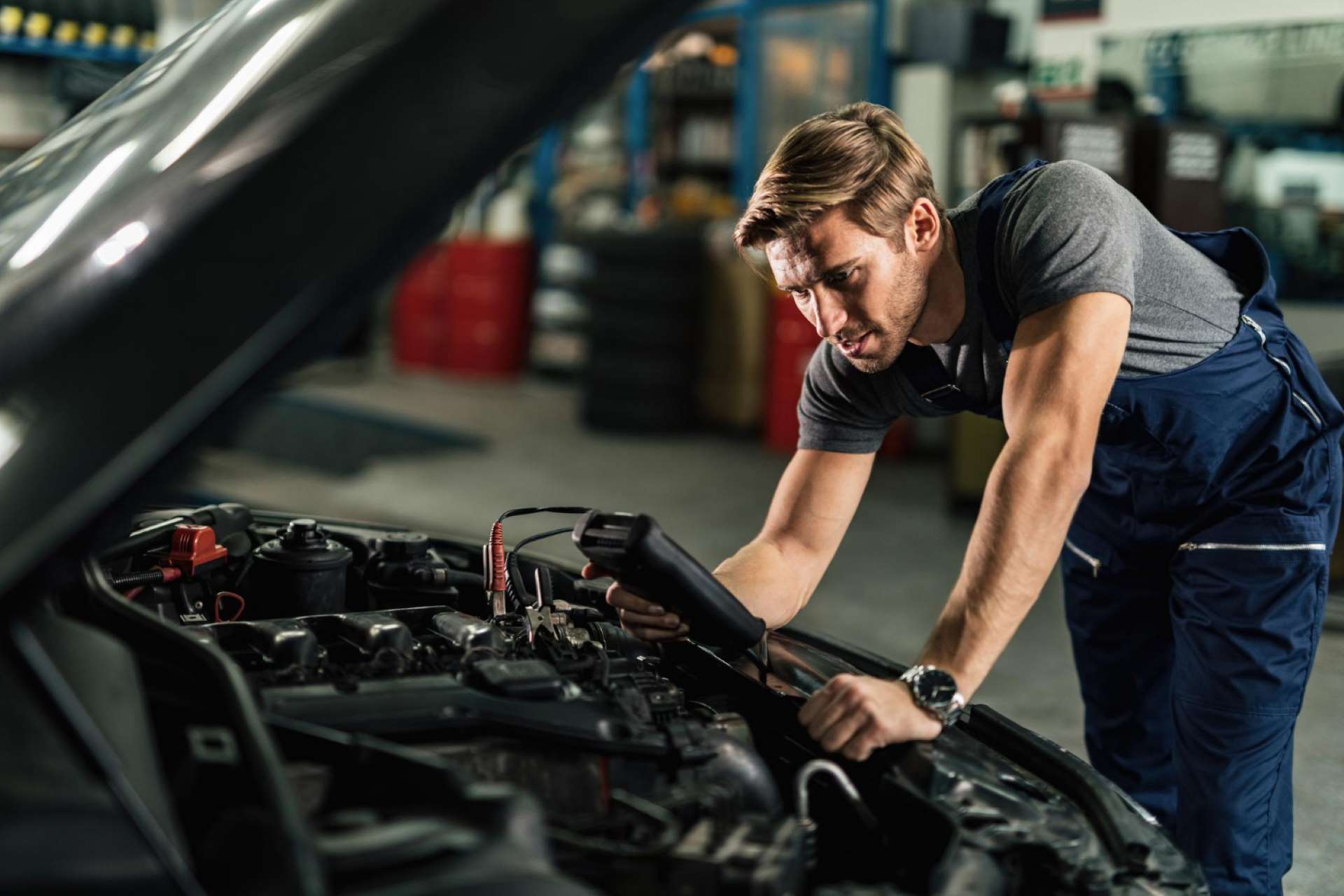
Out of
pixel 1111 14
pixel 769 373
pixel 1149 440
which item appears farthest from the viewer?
pixel 769 373

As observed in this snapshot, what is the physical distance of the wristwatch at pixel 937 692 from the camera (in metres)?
1.40

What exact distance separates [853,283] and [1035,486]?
35 centimetres

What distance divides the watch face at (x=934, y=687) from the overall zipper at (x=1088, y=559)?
2.37 ft

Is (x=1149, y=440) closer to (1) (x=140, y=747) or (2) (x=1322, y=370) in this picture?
(1) (x=140, y=747)

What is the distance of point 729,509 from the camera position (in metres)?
5.28

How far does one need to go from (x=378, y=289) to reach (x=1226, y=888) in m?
1.53

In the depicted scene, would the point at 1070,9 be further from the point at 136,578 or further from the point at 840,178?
the point at 136,578

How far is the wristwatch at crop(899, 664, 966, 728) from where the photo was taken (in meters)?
1.40

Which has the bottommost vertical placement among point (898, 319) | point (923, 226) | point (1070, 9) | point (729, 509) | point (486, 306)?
point (729, 509)

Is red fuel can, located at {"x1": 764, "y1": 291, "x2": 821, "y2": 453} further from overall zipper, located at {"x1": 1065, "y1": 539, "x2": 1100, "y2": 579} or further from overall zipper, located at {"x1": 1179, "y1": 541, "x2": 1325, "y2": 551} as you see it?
overall zipper, located at {"x1": 1179, "y1": 541, "x2": 1325, "y2": 551}

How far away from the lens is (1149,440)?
183cm

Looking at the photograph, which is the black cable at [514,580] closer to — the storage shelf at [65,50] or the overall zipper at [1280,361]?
the overall zipper at [1280,361]

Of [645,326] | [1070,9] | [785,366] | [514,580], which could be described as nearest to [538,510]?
[514,580]

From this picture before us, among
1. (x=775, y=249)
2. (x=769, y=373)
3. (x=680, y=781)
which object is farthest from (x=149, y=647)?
(x=769, y=373)
